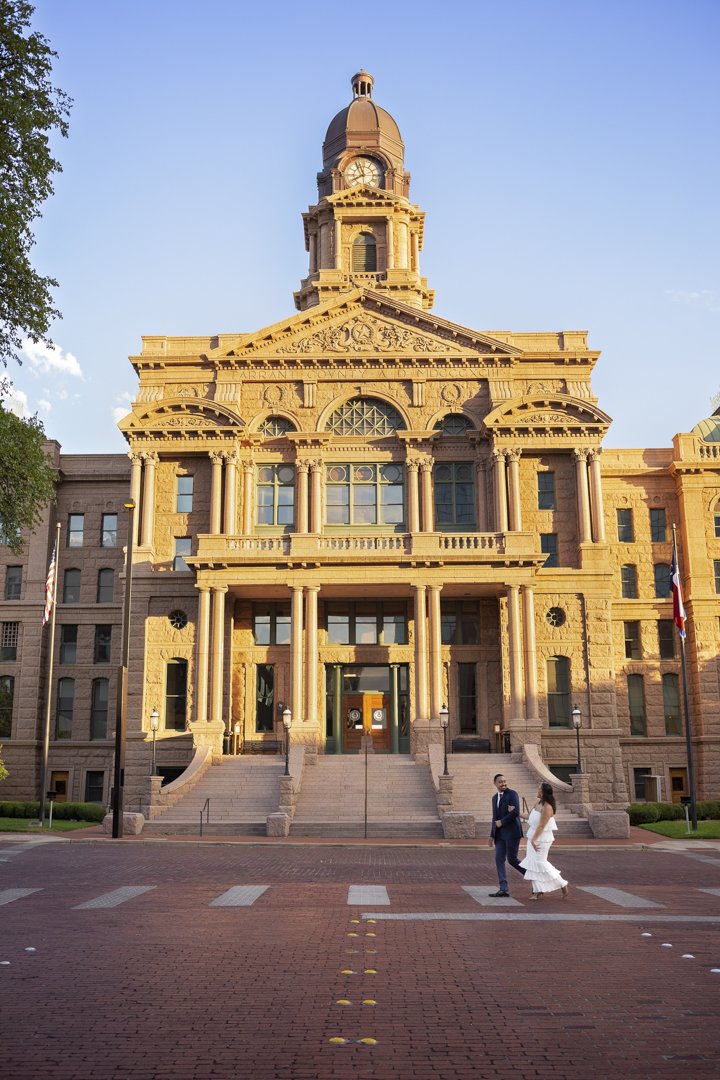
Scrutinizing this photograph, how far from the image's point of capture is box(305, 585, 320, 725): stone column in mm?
40625

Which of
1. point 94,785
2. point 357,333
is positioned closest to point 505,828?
point 357,333

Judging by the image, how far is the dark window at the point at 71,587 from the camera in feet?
166

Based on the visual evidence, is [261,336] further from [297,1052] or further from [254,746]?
[297,1052]

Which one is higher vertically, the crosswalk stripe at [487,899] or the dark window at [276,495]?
the dark window at [276,495]

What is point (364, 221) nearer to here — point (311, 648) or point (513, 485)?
point (513, 485)

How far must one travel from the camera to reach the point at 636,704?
4781 cm

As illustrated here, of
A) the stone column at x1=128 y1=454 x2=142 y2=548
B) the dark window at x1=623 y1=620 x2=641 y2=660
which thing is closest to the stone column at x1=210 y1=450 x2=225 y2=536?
the stone column at x1=128 y1=454 x2=142 y2=548

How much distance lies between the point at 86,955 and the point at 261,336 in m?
37.8

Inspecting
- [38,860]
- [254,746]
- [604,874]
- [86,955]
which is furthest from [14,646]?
[86,955]

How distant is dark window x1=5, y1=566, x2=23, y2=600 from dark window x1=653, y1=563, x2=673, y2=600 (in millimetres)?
30513

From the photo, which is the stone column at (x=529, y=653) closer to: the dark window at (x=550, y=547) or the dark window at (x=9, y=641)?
the dark window at (x=550, y=547)

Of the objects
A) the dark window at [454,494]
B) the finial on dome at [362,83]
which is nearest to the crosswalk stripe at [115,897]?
the dark window at [454,494]

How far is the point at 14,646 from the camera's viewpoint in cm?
4953

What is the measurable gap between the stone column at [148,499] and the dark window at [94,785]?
11.6 m
